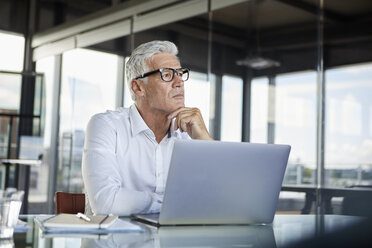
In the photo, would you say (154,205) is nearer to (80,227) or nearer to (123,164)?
(123,164)

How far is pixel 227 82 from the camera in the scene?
443 cm

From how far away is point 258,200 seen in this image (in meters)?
1.48

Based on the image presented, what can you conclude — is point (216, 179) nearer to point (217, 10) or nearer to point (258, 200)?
point (258, 200)

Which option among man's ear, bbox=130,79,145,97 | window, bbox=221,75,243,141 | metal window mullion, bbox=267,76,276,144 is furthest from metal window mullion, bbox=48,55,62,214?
man's ear, bbox=130,79,145,97

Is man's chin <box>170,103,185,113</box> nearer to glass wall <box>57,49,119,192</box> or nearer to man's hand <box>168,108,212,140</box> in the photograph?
man's hand <box>168,108,212,140</box>

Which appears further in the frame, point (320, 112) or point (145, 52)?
point (320, 112)

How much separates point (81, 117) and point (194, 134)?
14.0 feet

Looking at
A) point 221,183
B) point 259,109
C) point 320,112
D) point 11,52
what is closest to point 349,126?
point 320,112

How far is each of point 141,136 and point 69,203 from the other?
1.42 feet

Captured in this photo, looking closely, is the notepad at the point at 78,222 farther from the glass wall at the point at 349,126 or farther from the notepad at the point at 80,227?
the glass wall at the point at 349,126

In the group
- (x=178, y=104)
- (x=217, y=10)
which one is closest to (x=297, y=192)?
(x=217, y=10)

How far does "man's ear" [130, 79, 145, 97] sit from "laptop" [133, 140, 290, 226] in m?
0.87

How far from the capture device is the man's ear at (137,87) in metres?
2.26

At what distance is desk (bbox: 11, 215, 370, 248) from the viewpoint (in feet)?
3.44
